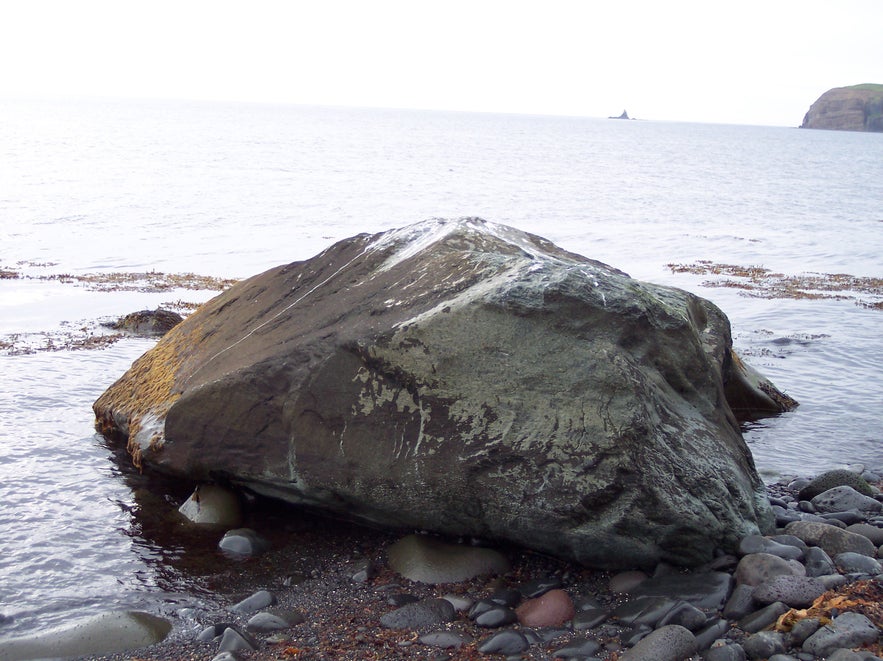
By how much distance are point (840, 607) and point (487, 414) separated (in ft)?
8.05

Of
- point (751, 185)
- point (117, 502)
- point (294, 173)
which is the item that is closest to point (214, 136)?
point (294, 173)

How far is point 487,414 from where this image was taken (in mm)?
5797

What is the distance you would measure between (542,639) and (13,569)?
387 centimetres

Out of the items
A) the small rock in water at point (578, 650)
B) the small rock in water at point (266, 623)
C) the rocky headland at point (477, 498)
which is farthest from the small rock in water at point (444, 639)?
the small rock in water at point (266, 623)

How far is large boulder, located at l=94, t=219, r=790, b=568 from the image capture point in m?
5.60


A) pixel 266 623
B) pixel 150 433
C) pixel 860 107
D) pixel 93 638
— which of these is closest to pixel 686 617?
pixel 266 623

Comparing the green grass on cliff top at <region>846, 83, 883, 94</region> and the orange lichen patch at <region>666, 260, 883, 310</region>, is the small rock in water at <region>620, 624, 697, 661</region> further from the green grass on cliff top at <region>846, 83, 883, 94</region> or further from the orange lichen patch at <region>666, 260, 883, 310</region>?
the green grass on cliff top at <region>846, 83, 883, 94</region>

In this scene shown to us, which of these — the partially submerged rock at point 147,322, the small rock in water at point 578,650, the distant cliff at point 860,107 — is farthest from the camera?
the distant cliff at point 860,107

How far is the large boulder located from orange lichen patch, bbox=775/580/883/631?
37.5 inches

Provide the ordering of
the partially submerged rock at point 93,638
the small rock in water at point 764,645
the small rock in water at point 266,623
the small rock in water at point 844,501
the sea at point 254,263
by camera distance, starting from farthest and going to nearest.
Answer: the small rock in water at point 844,501 → the sea at point 254,263 → the small rock in water at point 266,623 → the partially submerged rock at point 93,638 → the small rock in water at point 764,645

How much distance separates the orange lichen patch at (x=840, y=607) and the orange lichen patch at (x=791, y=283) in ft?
46.7

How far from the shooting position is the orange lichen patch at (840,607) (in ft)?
15.0

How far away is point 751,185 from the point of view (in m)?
56.5

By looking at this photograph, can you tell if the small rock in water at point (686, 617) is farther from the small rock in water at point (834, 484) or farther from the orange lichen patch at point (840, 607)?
the small rock in water at point (834, 484)
